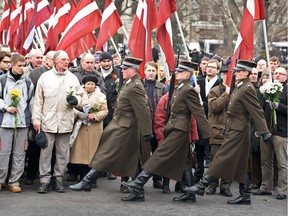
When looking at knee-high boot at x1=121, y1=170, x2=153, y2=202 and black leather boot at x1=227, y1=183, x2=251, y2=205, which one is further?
black leather boot at x1=227, y1=183, x2=251, y2=205

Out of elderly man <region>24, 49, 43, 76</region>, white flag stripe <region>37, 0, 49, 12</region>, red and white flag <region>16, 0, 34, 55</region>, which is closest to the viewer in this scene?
elderly man <region>24, 49, 43, 76</region>

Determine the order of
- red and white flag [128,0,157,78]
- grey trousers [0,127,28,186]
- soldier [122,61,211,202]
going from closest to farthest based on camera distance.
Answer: soldier [122,61,211,202], grey trousers [0,127,28,186], red and white flag [128,0,157,78]

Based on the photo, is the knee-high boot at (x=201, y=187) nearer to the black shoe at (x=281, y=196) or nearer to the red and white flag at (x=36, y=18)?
the black shoe at (x=281, y=196)

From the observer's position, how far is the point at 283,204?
418 inches

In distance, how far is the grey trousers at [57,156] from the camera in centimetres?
1070

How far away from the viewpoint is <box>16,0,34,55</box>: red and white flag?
1523cm

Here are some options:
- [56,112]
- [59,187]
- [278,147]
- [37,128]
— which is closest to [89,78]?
[56,112]

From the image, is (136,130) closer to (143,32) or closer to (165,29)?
(165,29)

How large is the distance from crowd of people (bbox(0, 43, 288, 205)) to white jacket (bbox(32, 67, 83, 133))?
1 centimetres

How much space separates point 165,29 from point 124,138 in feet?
7.78

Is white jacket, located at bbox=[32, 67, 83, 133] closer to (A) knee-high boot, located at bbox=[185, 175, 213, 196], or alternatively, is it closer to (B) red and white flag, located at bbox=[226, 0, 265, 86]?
(A) knee-high boot, located at bbox=[185, 175, 213, 196]

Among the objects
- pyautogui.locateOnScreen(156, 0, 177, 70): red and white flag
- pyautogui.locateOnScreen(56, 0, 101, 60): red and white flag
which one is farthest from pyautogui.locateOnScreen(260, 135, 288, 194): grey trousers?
pyautogui.locateOnScreen(56, 0, 101, 60): red and white flag

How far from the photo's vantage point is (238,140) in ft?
33.4

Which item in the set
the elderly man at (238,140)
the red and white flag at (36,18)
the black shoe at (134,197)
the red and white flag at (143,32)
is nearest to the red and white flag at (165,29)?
the red and white flag at (143,32)
